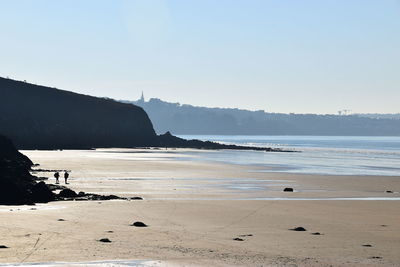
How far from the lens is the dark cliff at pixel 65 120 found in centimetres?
15112

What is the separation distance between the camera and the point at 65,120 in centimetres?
17100

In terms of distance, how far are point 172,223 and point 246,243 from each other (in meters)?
6.01

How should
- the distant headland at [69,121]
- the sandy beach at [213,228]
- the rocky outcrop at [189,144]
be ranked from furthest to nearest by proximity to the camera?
the rocky outcrop at [189,144] → the distant headland at [69,121] → the sandy beach at [213,228]

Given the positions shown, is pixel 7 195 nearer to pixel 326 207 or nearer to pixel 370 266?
pixel 326 207

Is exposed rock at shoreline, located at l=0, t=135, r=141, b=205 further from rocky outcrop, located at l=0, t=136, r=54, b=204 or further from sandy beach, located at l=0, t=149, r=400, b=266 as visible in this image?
sandy beach, located at l=0, t=149, r=400, b=266

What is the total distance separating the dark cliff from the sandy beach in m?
104

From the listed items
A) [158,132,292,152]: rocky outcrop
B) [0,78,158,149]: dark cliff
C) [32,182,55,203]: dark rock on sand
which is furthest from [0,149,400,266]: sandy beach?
[158,132,292,152]: rocky outcrop

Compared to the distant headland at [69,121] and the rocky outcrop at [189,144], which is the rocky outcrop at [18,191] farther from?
the rocky outcrop at [189,144]

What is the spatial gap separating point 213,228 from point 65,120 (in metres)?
147

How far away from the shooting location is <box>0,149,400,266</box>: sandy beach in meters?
21.0

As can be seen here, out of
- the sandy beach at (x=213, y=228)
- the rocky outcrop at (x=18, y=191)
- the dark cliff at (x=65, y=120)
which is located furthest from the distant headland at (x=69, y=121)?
the sandy beach at (x=213, y=228)

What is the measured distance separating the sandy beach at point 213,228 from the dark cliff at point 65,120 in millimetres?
103792

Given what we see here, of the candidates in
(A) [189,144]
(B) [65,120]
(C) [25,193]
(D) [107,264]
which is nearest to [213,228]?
(D) [107,264]

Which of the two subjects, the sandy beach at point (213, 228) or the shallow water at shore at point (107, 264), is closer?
the shallow water at shore at point (107, 264)
